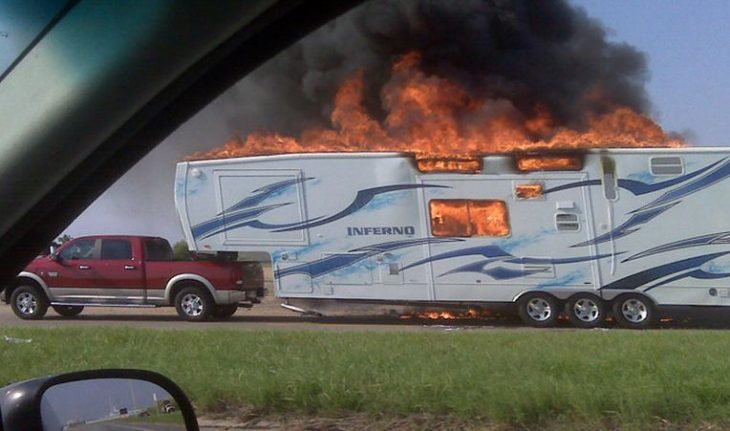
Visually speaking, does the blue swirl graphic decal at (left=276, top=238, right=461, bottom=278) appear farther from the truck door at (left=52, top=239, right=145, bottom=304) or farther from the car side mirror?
the car side mirror

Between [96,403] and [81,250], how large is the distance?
584 inches

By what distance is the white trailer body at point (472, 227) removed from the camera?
593 inches

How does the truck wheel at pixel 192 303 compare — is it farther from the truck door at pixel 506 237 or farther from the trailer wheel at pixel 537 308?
the trailer wheel at pixel 537 308

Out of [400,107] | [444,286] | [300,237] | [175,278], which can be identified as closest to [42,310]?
[175,278]

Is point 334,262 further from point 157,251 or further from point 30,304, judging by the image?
point 30,304

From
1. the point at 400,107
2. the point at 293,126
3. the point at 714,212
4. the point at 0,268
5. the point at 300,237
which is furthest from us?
the point at 300,237

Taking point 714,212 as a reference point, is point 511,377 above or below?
below

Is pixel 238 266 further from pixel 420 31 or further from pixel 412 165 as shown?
pixel 420 31

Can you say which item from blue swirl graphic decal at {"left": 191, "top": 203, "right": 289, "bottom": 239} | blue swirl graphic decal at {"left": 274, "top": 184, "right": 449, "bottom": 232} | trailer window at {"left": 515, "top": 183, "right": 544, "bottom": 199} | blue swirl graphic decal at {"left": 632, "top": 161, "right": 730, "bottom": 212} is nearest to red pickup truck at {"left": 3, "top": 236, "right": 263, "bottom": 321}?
blue swirl graphic decal at {"left": 191, "top": 203, "right": 289, "bottom": 239}

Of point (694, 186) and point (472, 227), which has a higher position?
point (694, 186)

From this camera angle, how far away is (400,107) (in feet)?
15.1

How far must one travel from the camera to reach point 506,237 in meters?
15.8

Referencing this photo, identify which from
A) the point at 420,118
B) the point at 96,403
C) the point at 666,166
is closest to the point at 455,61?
the point at 420,118

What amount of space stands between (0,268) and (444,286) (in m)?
13.6
